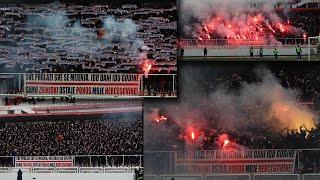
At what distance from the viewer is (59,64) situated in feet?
13.5

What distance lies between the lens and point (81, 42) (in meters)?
4.11

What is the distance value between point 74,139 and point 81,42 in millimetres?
710

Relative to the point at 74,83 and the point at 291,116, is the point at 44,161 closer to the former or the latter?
the point at 74,83

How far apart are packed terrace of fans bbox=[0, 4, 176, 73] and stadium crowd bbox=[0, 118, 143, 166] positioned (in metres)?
0.40

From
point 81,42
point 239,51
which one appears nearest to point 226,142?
point 239,51

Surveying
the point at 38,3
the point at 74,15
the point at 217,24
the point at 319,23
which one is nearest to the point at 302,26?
the point at 319,23

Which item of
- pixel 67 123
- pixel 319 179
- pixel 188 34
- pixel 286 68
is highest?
pixel 188 34

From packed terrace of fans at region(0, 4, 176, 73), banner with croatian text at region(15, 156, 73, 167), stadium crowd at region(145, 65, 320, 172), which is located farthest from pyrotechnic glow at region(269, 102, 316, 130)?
banner with croatian text at region(15, 156, 73, 167)

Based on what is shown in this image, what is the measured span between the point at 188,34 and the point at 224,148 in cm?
87

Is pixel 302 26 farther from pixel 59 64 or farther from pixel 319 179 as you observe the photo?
pixel 59 64

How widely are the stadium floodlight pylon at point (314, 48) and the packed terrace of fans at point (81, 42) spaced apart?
99cm

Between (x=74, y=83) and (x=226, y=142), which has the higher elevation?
(x=74, y=83)

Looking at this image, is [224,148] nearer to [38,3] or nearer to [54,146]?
[54,146]

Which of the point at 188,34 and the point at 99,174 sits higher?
the point at 188,34
